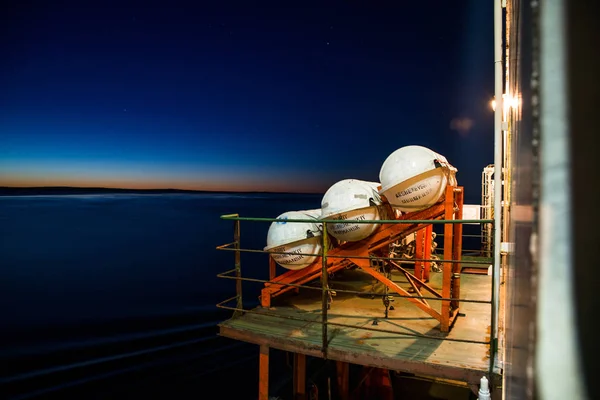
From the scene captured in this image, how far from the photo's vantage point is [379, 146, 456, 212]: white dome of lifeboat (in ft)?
17.4

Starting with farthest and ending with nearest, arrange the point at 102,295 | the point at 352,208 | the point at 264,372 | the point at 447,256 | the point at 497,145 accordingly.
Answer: the point at 102,295
the point at 352,208
the point at 264,372
the point at 447,256
the point at 497,145

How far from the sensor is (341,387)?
8.51m

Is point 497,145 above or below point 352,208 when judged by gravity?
above

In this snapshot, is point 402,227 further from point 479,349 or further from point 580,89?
point 580,89

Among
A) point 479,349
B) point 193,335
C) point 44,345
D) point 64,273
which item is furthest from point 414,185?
point 64,273

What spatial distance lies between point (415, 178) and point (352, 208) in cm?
108

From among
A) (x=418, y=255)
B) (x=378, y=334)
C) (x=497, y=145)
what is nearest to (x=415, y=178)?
(x=497, y=145)

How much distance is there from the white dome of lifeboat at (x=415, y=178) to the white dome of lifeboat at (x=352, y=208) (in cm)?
35

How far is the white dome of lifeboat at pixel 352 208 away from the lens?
5.82m

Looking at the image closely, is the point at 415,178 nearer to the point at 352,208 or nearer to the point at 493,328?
the point at 352,208

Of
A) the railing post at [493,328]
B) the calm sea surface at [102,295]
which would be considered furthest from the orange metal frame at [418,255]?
the calm sea surface at [102,295]

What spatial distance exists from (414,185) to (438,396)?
274 inches

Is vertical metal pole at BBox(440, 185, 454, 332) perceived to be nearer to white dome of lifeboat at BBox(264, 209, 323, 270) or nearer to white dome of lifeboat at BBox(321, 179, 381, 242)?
white dome of lifeboat at BBox(321, 179, 381, 242)

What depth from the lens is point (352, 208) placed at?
19.1 feet
